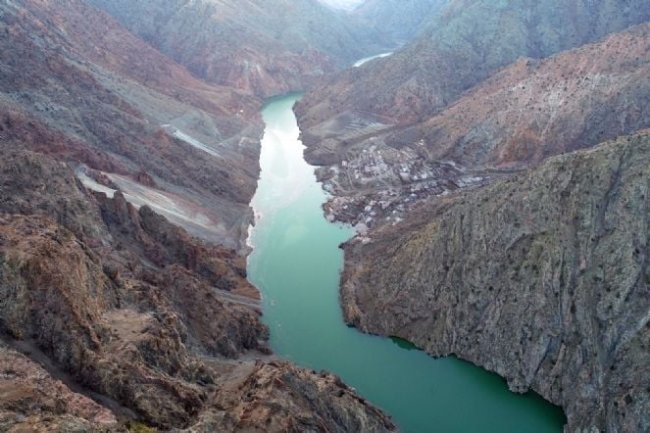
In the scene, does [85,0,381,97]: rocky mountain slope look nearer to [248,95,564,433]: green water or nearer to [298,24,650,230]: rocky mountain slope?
[298,24,650,230]: rocky mountain slope

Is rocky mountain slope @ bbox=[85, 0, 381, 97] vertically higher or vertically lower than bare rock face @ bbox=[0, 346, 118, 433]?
higher

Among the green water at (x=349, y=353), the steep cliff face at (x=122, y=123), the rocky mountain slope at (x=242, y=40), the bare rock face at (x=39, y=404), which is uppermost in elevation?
the rocky mountain slope at (x=242, y=40)

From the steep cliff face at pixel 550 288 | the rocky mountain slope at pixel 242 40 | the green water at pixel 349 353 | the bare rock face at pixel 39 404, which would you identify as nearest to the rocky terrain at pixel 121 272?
the bare rock face at pixel 39 404

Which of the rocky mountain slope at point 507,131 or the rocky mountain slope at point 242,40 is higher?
the rocky mountain slope at point 242,40

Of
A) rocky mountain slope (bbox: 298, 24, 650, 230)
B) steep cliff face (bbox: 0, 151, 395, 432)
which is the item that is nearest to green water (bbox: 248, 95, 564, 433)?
steep cliff face (bbox: 0, 151, 395, 432)

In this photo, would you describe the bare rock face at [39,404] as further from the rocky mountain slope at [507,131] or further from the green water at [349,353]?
the rocky mountain slope at [507,131]
